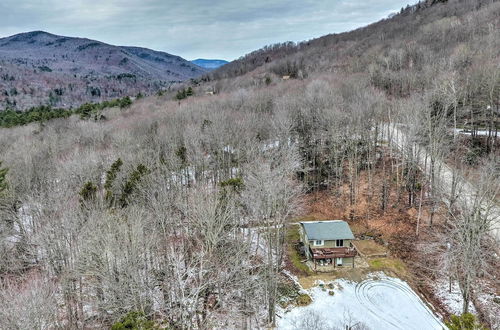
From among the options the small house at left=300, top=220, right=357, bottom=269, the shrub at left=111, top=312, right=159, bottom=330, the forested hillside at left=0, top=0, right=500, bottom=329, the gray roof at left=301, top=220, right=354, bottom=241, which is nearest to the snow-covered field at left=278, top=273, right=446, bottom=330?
the forested hillside at left=0, top=0, right=500, bottom=329

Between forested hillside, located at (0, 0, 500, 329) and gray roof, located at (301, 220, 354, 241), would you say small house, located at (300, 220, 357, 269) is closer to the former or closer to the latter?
gray roof, located at (301, 220, 354, 241)

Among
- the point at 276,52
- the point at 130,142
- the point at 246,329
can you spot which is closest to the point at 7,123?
the point at 130,142

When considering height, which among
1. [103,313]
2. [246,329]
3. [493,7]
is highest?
[493,7]

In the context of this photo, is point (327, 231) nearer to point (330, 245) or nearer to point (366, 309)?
point (330, 245)

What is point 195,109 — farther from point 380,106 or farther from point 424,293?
point 424,293

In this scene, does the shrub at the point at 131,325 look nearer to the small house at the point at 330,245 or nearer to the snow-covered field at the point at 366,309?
the snow-covered field at the point at 366,309

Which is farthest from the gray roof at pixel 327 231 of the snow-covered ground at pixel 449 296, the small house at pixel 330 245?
the snow-covered ground at pixel 449 296

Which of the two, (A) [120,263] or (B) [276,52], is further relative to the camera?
(B) [276,52]
